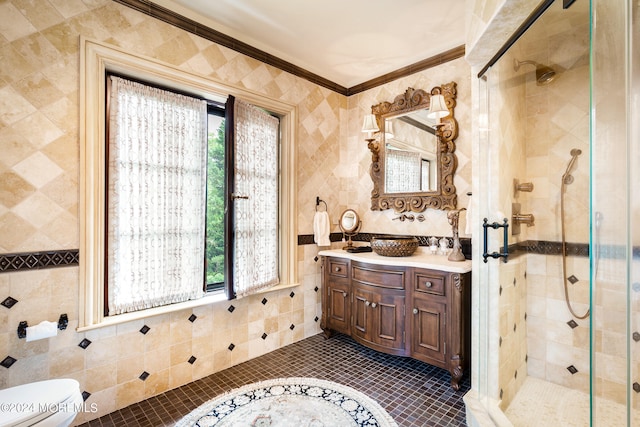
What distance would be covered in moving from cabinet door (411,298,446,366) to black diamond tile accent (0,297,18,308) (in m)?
2.43

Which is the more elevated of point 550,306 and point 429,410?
point 550,306

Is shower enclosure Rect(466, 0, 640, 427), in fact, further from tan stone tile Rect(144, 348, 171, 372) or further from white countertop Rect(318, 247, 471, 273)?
tan stone tile Rect(144, 348, 171, 372)

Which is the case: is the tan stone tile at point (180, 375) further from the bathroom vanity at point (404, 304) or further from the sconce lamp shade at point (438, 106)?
the sconce lamp shade at point (438, 106)

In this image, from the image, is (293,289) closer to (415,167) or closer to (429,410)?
(429,410)

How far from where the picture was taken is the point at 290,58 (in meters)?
2.78

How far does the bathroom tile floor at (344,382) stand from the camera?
5.79 ft

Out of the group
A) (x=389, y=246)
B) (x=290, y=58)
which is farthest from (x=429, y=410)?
(x=290, y=58)

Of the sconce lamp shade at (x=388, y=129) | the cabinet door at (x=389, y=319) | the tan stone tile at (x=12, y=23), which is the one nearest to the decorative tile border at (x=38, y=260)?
the tan stone tile at (x=12, y=23)

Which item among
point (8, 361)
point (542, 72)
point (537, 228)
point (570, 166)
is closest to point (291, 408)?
point (8, 361)

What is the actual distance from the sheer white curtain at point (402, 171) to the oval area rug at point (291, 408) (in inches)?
71.9

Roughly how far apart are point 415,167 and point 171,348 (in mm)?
2514

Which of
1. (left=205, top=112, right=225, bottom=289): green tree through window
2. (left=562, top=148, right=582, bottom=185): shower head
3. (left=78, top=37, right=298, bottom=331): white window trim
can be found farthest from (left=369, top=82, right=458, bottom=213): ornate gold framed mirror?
(left=78, top=37, right=298, bottom=331): white window trim

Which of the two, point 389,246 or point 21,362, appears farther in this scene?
point 389,246

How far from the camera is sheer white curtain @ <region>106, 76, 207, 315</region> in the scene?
1.89 m
